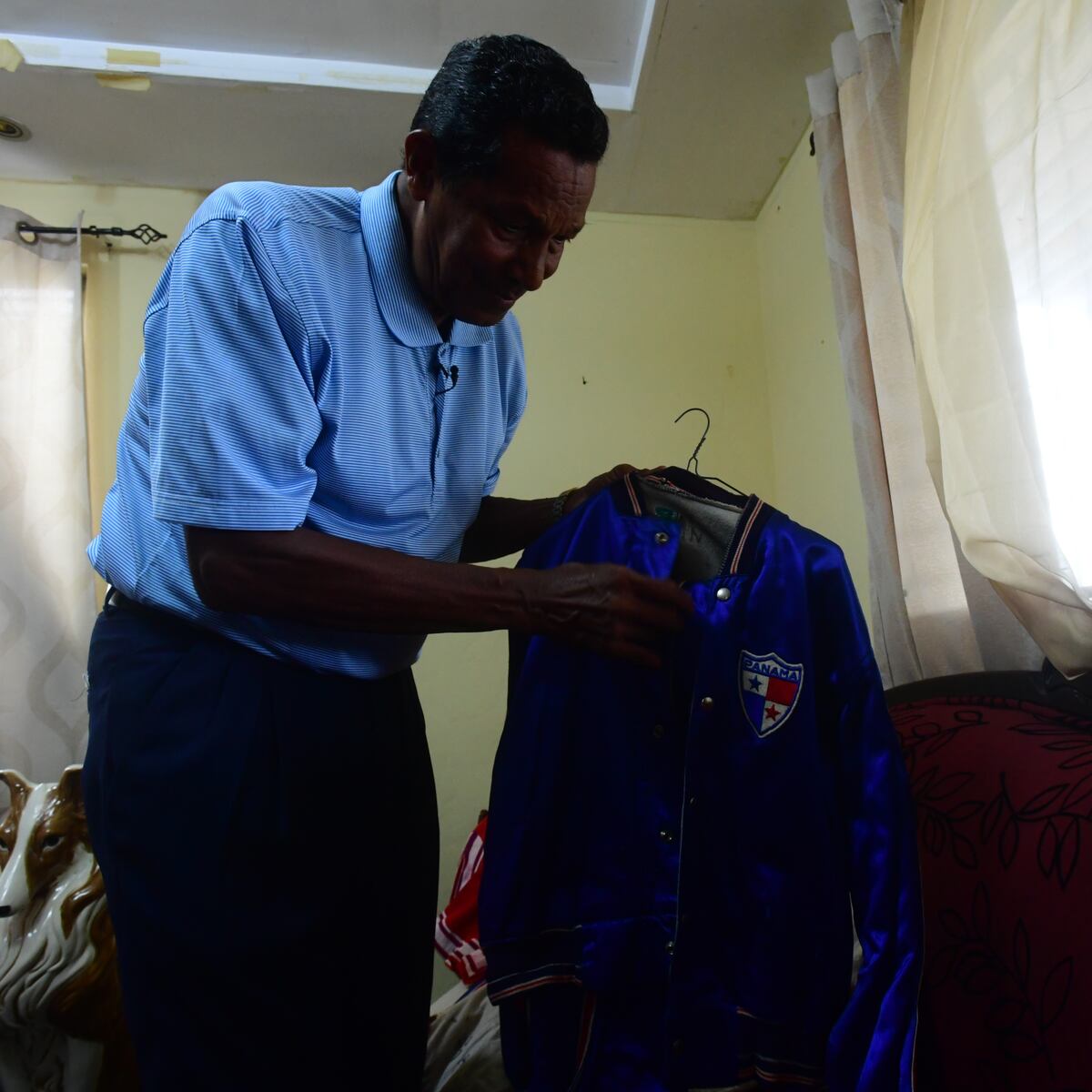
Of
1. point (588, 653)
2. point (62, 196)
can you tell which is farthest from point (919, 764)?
point (62, 196)

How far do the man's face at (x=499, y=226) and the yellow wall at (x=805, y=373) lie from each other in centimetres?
94

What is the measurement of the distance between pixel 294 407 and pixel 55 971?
3.27ft

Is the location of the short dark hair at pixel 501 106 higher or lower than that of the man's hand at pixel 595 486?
higher

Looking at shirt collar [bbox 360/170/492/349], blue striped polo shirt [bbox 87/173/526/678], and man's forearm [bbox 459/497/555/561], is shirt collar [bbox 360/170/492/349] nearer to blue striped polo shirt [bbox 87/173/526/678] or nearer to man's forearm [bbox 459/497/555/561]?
blue striped polo shirt [bbox 87/173/526/678]

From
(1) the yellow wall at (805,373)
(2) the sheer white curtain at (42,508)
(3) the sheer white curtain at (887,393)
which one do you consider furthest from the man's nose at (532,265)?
(2) the sheer white curtain at (42,508)

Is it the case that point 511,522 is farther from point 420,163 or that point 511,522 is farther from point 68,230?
point 68,230

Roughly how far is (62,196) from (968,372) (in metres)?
2.17

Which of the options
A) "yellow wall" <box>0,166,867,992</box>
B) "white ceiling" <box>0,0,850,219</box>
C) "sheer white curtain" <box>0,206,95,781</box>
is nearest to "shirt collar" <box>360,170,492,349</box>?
"white ceiling" <box>0,0,850,219</box>

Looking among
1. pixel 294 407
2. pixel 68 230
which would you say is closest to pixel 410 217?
pixel 294 407

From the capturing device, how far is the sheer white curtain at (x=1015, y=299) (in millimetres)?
809

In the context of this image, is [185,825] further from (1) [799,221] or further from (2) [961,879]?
(1) [799,221]

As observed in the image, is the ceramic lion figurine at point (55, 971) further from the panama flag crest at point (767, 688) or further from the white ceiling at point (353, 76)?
the white ceiling at point (353, 76)

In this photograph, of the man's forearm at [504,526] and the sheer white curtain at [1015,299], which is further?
the man's forearm at [504,526]

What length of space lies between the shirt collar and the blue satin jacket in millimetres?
335
